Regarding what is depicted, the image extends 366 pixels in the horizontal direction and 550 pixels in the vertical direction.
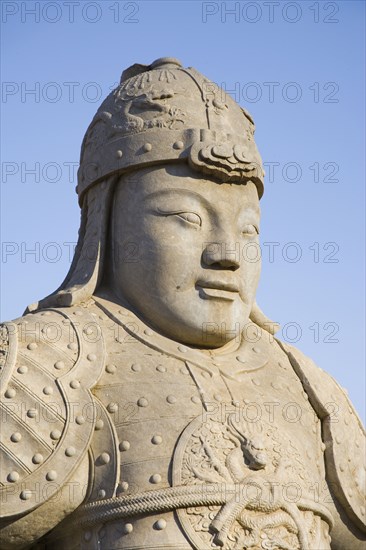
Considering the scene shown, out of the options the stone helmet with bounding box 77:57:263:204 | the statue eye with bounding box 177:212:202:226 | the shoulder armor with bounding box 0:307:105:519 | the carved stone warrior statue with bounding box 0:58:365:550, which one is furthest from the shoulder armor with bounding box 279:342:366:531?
the shoulder armor with bounding box 0:307:105:519

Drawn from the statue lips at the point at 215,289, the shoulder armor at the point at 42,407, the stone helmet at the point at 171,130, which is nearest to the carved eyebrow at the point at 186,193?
the stone helmet at the point at 171,130

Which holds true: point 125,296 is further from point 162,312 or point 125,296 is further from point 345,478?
point 345,478

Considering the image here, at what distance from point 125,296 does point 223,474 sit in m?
1.36

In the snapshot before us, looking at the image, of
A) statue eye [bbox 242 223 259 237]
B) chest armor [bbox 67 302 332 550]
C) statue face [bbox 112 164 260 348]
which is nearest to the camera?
chest armor [bbox 67 302 332 550]

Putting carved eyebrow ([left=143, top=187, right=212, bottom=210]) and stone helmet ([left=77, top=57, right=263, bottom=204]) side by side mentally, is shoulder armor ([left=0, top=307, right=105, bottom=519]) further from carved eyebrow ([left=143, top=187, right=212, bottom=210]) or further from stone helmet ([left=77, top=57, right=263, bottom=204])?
stone helmet ([left=77, top=57, right=263, bottom=204])

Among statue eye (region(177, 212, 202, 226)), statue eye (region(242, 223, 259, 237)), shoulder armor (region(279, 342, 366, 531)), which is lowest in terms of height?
shoulder armor (region(279, 342, 366, 531))

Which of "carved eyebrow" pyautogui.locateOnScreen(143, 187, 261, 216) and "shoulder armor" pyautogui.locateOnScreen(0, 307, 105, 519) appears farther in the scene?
"carved eyebrow" pyautogui.locateOnScreen(143, 187, 261, 216)

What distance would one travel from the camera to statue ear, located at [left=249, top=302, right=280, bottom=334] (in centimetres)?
816

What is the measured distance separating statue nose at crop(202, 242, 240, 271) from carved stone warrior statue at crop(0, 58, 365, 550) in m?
0.01

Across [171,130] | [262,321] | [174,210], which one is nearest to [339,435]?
[262,321]

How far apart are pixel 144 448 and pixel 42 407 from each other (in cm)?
60

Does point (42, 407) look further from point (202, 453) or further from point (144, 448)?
point (202, 453)

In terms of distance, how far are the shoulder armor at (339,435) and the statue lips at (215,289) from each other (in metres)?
0.71

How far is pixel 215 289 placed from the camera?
750 cm
